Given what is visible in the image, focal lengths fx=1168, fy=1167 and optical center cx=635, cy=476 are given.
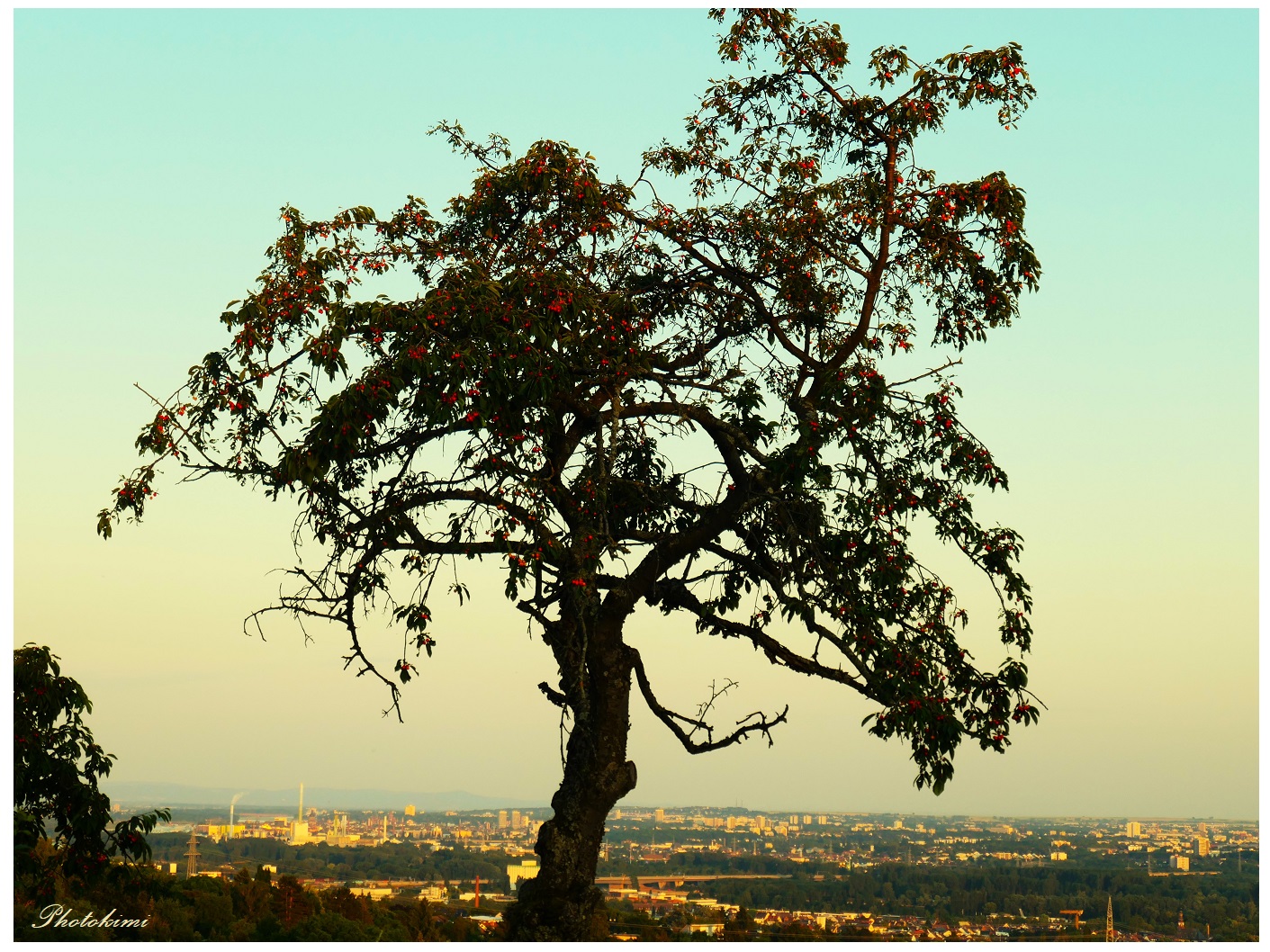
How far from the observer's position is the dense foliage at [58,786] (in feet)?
30.5

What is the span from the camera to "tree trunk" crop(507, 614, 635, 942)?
999 cm

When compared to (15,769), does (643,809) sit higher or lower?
lower

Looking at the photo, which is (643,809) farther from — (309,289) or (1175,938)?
(309,289)

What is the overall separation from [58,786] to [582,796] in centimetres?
430

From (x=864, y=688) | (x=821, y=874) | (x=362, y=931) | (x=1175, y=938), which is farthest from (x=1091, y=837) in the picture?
(x=362, y=931)

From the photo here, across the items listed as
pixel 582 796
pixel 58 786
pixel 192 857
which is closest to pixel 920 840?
pixel 582 796

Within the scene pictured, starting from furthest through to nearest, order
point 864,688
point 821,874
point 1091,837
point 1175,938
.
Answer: point 1091,837, point 821,874, point 1175,938, point 864,688

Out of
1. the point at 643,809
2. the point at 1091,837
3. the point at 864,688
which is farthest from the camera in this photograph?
the point at 1091,837

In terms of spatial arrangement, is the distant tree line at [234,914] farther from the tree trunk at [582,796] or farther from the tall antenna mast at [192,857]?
the tall antenna mast at [192,857]

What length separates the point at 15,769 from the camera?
9.21 meters

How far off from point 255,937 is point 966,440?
298 inches

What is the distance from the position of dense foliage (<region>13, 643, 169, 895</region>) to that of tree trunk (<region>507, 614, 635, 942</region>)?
3.24 meters

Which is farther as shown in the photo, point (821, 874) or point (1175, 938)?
point (821, 874)

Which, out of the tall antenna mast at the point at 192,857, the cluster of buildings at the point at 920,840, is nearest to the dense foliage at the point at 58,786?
the tall antenna mast at the point at 192,857
